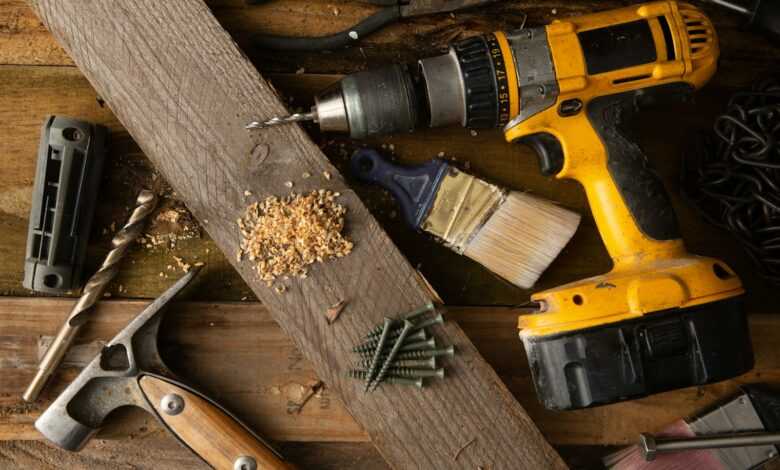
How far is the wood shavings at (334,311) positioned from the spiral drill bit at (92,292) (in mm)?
375

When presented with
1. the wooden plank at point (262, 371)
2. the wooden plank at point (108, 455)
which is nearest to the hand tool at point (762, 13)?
the wooden plank at point (262, 371)

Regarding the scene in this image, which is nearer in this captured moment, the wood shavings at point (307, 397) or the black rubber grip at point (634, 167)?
the black rubber grip at point (634, 167)

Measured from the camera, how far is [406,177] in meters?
1.24

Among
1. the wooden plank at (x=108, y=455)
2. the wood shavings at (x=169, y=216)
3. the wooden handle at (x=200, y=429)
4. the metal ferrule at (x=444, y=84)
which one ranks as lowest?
the wooden plank at (x=108, y=455)

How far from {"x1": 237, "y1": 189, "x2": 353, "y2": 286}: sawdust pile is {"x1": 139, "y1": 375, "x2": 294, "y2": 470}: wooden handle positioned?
0.81 feet

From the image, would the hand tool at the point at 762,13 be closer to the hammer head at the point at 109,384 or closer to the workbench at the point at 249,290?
the workbench at the point at 249,290

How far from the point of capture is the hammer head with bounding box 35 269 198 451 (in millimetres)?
1170

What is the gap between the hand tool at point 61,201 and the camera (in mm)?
1156

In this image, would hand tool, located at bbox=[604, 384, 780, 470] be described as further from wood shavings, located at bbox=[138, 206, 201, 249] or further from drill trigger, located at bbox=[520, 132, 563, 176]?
wood shavings, located at bbox=[138, 206, 201, 249]

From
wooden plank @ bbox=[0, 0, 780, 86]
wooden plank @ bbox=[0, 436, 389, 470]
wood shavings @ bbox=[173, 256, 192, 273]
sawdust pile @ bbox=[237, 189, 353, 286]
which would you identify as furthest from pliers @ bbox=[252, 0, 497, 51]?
wooden plank @ bbox=[0, 436, 389, 470]

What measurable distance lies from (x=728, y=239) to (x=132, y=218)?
1108 mm

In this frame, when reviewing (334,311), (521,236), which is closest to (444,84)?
(521,236)

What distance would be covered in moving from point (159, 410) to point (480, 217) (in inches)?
25.9

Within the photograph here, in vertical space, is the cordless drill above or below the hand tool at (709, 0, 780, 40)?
below
